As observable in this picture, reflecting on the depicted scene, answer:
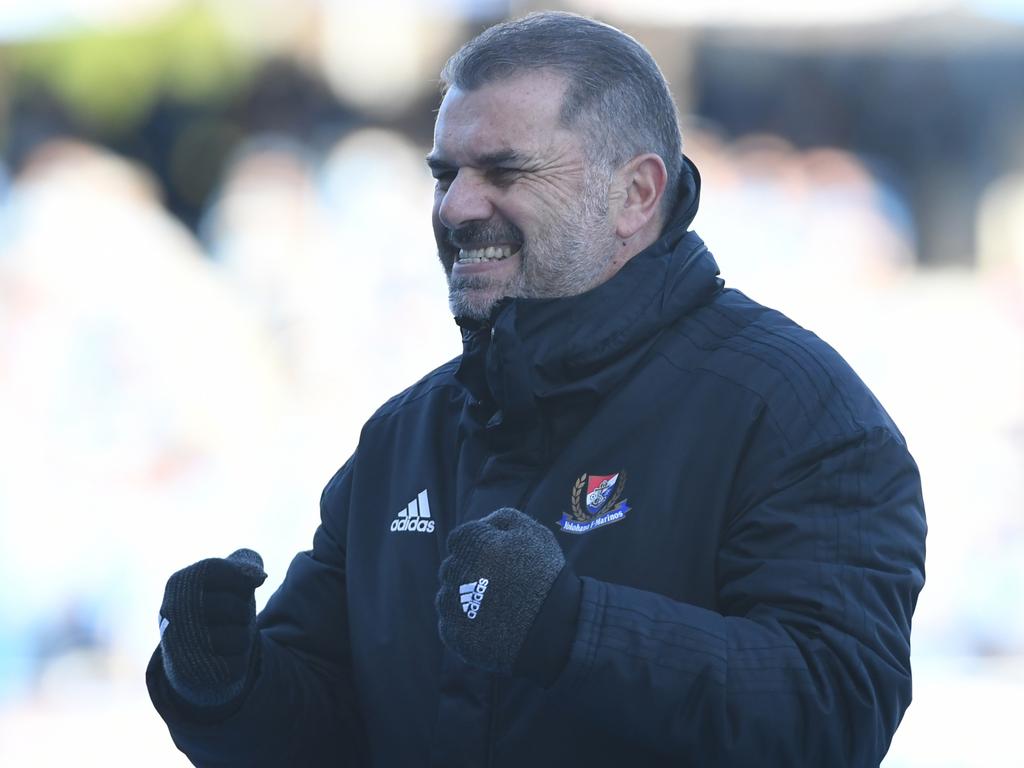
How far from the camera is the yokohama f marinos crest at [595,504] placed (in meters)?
1.99

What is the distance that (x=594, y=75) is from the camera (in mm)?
2234

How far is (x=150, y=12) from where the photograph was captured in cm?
655

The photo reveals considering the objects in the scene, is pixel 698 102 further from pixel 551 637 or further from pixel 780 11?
pixel 551 637

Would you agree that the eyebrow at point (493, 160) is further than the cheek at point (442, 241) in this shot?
No

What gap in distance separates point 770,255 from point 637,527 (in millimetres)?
4785

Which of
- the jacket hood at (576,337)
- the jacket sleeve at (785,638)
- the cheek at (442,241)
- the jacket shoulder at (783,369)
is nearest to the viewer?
the jacket sleeve at (785,638)

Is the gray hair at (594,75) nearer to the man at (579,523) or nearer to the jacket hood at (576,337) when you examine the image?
the man at (579,523)

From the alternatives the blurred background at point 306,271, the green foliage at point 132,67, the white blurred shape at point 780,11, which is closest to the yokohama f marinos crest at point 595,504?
the blurred background at point 306,271

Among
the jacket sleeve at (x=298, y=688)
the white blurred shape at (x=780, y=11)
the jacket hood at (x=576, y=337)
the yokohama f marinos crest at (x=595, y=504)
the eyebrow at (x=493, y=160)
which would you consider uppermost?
the white blurred shape at (x=780, y=11)

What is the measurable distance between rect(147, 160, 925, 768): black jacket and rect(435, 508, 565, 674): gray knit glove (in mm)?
28

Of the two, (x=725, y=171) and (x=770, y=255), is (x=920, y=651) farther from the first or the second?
(x=725, y=171)

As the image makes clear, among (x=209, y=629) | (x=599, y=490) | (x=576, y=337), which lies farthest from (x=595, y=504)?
(x=209, y=629)

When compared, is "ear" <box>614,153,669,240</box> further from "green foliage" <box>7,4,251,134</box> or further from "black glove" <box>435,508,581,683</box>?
"green foliage" <box>7,4,251,134</box>

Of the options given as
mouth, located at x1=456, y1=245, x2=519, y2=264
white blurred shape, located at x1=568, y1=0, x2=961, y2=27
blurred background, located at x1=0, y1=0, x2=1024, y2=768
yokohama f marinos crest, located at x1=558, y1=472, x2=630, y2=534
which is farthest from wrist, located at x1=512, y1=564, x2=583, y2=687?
white blurred shape, located at x1=568, y1=0, x2=961, y2=27
